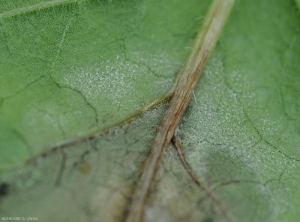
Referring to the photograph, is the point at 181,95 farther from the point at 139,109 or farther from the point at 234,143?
the point at 234,143

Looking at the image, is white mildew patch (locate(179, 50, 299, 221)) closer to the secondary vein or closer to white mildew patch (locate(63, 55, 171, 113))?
the secondary vein

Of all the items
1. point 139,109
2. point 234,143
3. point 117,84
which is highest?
point 117,84

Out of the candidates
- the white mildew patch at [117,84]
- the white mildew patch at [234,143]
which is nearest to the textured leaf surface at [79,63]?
the white mildew patch at [117,84]

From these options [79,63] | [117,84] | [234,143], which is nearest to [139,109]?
[117,84]

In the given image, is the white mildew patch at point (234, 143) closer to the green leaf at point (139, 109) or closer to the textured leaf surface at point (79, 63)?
the green leaf at point (139, 109)

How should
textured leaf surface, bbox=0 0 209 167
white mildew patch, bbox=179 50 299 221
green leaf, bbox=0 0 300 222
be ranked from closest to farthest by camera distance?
1. green leaf, bbox=0 0 300 222
2. textured leaf surface, bbox=0 0 209 167
3. white mildew patch, bbox=179 50 299 221

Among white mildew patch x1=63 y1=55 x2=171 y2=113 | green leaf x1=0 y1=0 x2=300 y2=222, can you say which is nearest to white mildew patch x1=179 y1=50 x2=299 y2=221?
green leaf x1=0 y1=0 x2=300 y2=222
